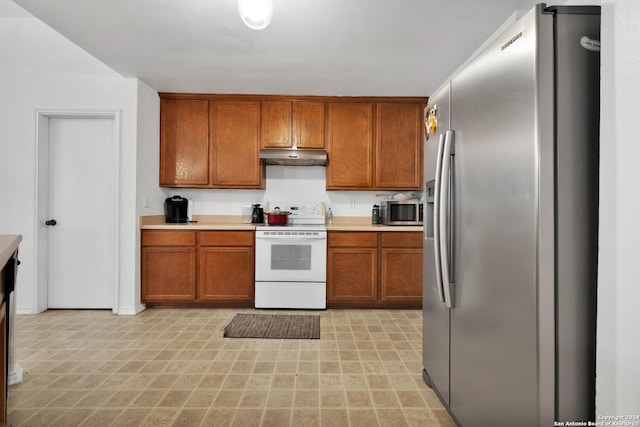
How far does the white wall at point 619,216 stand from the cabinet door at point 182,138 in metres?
3.60

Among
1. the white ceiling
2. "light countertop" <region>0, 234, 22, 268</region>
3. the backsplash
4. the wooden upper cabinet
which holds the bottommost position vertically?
"light countertop" <region>0, 234, 22, 268</region>

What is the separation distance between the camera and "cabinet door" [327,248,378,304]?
3.51 m

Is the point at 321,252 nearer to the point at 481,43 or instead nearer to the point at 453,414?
the point at 453,414

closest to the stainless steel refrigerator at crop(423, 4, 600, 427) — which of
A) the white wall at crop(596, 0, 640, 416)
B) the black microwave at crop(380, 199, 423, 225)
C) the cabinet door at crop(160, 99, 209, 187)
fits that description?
the white wall at crop(596, 0, 640, 416)

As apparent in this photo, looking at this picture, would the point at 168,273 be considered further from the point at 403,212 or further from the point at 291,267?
the point at 403,212

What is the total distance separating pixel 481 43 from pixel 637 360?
2.48 m

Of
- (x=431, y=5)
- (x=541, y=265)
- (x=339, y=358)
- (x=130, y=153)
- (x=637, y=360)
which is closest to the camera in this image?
(x=637, y=360)

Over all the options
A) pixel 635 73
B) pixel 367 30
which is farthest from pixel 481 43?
pixel 635 73

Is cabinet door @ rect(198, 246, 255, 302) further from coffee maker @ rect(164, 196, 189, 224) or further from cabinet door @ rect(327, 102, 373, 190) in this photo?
cabinet door @ rect(327, 102, 373, 190)

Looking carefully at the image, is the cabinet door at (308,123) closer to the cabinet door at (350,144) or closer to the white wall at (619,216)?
the cabinet door at (350,144)

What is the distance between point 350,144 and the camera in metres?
3.81

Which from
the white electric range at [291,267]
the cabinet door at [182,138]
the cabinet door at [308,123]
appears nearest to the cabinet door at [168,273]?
the white electric range at [291,267]

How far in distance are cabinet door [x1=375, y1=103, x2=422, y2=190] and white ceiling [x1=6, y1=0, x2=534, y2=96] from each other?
38 centimetres

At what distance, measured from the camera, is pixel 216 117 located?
377 centimetres
